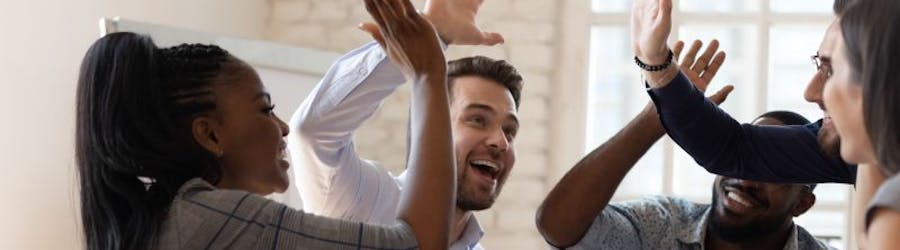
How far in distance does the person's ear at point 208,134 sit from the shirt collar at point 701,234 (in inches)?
49.5

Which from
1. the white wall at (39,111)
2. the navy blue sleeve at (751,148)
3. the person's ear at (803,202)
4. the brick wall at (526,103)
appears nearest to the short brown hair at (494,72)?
the navy blue sleeve at (751,148)

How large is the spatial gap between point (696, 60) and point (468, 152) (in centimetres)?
46

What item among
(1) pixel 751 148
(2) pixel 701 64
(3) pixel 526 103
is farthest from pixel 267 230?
(3) pixel 526 103

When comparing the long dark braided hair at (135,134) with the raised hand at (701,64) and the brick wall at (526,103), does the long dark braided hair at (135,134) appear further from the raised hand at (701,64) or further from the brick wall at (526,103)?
the brick wall at (526,103)

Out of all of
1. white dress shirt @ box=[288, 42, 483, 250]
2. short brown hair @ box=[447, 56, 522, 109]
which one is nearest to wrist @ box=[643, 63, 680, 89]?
white dress shirt @ box=[288, 42, 483, 250]

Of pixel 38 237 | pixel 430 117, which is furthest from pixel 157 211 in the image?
pixel 38 237

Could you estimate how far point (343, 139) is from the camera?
237cm

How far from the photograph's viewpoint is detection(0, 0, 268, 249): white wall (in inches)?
175

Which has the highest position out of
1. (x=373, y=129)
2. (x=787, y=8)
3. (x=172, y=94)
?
(x=172, y=94)

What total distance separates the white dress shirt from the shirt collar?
64 centimetres

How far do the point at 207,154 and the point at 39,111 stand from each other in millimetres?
2980

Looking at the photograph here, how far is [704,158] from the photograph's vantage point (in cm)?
239

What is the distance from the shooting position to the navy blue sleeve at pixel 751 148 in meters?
2.32

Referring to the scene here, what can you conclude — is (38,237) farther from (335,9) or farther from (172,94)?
(172,94)
